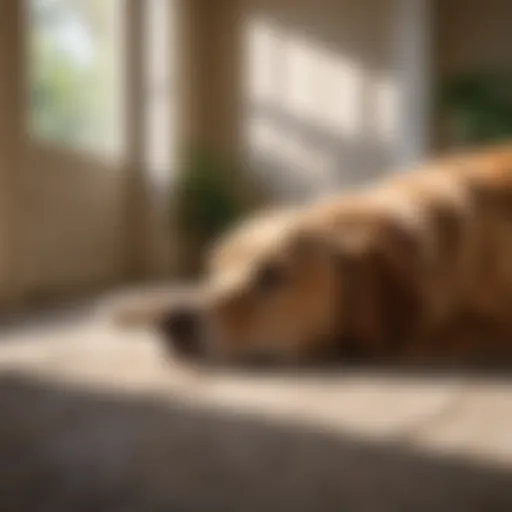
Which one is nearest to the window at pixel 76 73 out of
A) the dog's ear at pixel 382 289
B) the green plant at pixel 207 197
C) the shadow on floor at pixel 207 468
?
the green plant at pixel 207 197

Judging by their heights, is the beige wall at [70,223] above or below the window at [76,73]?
below

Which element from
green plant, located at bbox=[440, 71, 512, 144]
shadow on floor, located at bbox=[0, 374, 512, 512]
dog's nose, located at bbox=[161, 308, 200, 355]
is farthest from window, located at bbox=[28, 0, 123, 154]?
shadow on floor, located at bbox=[0, 374, 512, 512]

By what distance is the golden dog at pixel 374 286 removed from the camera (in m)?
1.48

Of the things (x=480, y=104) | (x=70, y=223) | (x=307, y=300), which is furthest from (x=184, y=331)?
(x=480, y=104)

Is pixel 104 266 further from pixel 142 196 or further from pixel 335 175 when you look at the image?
pixel 335 175

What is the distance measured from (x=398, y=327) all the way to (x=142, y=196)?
1.82 m

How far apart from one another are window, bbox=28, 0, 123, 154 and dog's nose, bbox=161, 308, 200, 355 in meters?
1.31

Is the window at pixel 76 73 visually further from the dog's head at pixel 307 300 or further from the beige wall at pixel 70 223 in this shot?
the dog's head at pixel 307 300

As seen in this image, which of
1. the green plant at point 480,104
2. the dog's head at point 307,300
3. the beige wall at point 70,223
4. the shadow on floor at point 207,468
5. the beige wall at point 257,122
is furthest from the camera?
the green plant at point 480,104

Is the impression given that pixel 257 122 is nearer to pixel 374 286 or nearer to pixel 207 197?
pixel 207 197

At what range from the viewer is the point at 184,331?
150 centimetres

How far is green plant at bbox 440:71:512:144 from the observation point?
308 centimetres

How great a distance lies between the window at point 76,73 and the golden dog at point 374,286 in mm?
1327

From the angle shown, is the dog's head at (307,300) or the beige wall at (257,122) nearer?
the dog's head at (307,300)
